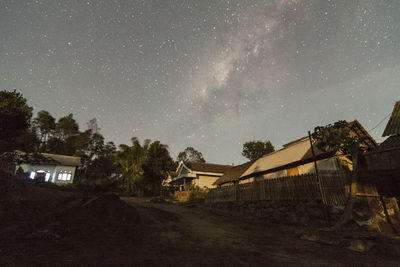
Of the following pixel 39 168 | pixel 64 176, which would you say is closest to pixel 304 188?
pixel 64 176

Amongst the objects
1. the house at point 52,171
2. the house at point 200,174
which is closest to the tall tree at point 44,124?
the house at point 52,171

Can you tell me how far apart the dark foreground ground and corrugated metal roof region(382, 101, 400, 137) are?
7964 millimetres

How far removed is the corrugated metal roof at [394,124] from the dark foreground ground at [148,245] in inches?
314

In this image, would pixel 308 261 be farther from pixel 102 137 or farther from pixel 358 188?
pixel 102 137

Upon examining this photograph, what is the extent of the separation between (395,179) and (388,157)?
1347 mm

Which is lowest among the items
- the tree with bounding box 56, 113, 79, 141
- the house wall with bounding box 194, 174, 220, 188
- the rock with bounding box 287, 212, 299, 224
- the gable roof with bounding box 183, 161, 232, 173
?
the rock with bounding box 287, 212, 299, 224

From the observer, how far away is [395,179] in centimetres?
1163

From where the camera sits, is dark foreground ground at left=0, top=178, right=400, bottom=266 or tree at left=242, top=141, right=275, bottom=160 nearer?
dark foreground ground at left=0, top=178, right=400, bottom=266

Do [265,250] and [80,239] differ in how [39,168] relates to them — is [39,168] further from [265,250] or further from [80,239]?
[265,250]

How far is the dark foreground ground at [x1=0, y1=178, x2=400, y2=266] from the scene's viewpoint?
4945mm

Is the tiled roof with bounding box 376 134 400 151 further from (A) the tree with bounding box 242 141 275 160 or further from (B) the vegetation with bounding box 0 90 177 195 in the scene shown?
(A) the tree with bounding box 242 141 275 160

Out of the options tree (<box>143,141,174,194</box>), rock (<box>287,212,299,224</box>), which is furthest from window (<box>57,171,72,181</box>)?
rock (<box>287,212,299,224</box>)

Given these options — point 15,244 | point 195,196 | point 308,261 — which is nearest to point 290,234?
point 308,261

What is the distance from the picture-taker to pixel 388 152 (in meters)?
11.8
